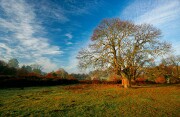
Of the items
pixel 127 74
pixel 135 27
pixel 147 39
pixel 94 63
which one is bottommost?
pixel 127 74

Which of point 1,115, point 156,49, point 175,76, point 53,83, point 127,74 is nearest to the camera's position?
point 1,115

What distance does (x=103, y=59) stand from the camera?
25.7 meters

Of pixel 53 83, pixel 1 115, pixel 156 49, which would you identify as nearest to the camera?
pixel 1 115

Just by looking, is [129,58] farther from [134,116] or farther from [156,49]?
[134,116]

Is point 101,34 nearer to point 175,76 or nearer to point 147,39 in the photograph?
point 147,39

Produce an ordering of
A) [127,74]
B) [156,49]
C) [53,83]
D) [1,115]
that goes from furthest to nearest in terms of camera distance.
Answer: [53,83] → [127,74] → [156,49] → [1,115]

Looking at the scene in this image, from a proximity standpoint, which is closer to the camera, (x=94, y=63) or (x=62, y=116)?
(x=62, y=116)

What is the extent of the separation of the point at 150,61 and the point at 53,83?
22943 millimetres

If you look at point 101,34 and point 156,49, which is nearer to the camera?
point 156,49

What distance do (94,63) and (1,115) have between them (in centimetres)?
1937

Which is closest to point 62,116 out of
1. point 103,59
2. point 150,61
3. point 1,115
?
point 1,115

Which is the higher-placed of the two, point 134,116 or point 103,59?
point 103,59

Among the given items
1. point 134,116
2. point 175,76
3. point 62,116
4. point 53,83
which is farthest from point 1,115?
point 175,76

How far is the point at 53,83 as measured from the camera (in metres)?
36.9
